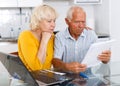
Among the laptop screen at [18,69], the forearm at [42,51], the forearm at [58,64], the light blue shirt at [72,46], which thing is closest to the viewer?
the laptop screen at [18,69]

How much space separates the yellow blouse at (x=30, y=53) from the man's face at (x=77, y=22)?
28 cm

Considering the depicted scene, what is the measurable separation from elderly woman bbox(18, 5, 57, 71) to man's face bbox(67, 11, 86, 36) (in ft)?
0.68

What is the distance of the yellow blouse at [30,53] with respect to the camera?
1961 mm

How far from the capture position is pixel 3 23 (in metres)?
4.08

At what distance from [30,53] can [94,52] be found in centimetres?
50

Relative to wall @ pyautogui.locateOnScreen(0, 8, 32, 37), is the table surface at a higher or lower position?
lower

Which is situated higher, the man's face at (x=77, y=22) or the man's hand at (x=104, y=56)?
the man's face at (x=77, y=22)

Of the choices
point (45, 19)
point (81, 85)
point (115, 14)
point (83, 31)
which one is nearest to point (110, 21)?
point (115, 14)

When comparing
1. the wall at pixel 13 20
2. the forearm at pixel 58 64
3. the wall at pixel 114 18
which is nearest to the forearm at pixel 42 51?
the forearm at pixel 58 64

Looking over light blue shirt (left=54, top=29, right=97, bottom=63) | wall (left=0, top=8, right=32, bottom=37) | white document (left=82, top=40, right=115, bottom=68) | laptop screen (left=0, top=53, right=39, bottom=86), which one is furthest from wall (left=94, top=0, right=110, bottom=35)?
laptop screen (left=0, top=53, right=39, bottom=86)

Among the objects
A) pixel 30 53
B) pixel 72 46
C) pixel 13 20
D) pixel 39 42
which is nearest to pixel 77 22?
pixel 72 46

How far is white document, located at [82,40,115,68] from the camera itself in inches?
70.2

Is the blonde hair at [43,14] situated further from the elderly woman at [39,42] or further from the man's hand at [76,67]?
the man's hand at [76,67]

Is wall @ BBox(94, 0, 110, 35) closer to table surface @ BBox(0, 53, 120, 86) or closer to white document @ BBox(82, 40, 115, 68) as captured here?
table surface @ BBox(0, 53, 120, 86)
